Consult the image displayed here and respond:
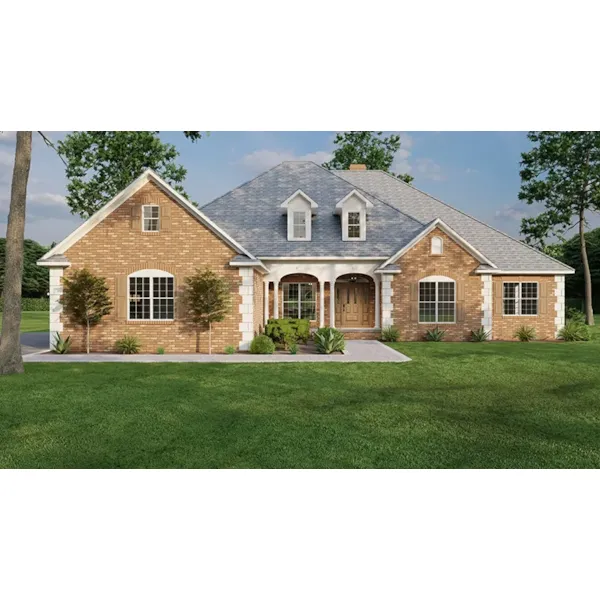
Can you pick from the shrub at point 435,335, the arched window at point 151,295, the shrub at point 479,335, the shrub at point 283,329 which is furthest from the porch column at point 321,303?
the arched window at point 151,295

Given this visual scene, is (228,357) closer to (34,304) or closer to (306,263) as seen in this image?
(306,263)

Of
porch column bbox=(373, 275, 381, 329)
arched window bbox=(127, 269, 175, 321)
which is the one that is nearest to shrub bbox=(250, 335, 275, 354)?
arched window bbox=(127, 269, 175, 321)

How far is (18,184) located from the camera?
12250mm

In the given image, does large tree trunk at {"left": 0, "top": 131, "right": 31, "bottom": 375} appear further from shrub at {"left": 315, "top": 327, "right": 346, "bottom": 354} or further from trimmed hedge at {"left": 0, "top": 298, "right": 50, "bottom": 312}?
trimmed hedge at {"left": 0, "top": 298, "right": 50, "bottom": 312}

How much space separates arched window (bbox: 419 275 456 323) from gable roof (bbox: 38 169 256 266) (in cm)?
888

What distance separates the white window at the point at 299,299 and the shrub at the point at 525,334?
32.3ft

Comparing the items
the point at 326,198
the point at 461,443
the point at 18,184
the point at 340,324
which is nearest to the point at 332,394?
the point at 461,443

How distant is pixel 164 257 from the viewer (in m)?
16.3

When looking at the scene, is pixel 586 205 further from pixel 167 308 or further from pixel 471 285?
pixel 167 308

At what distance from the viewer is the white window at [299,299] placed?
2220 cm

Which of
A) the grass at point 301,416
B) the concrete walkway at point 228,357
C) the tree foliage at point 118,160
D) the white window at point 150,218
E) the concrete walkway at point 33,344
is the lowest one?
the grass at point 301,416

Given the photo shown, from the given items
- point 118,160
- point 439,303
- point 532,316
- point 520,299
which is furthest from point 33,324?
point 532,316

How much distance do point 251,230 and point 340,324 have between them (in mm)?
6486

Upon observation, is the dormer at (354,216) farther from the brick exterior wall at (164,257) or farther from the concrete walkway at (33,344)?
the concrete walkway at (33,344)
